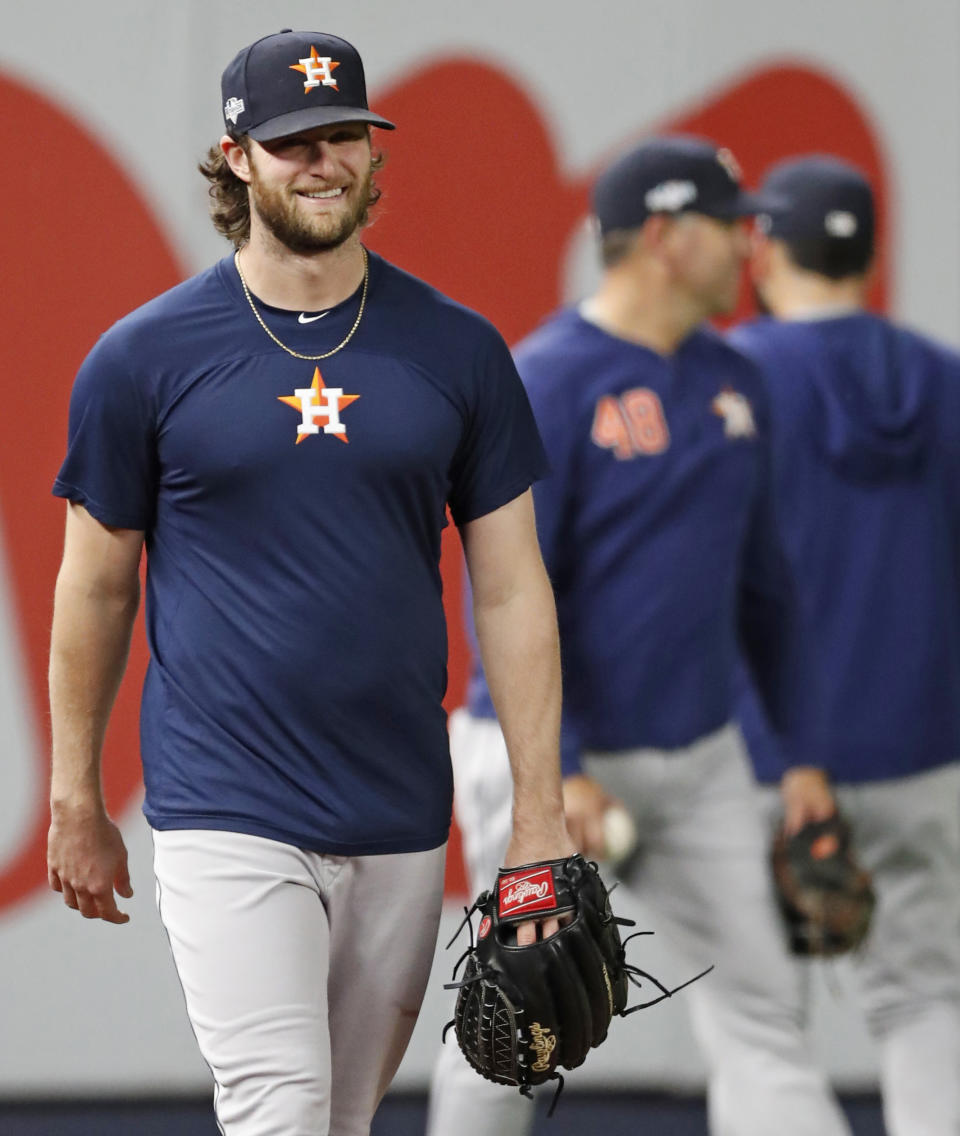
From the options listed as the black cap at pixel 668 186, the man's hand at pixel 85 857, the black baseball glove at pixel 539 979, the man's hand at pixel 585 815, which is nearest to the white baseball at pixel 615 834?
the man's hand at pixel 585 815

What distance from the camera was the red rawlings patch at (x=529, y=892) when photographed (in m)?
2.89

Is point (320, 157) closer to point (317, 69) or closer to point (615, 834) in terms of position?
point (317, 69)

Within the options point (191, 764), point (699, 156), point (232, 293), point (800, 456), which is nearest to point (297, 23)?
point (699, 156)

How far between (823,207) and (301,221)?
234 centimetres

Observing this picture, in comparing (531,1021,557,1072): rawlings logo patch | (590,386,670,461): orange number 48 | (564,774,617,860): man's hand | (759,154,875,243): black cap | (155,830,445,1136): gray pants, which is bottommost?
(564,774,617,860): man's hand

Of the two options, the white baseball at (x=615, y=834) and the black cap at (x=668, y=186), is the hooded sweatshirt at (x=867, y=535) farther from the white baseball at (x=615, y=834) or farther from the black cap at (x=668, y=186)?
the white baseball at (x=615, y=834)

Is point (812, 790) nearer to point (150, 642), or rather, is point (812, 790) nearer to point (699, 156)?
point (699, 156)

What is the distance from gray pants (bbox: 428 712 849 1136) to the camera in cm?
402

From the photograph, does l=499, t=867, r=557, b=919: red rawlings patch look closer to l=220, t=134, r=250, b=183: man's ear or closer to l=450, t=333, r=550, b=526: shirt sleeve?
l=450, t=333, r=550, b=526: shirt sleeve

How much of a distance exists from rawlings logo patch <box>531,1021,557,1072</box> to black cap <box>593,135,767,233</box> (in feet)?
7.04

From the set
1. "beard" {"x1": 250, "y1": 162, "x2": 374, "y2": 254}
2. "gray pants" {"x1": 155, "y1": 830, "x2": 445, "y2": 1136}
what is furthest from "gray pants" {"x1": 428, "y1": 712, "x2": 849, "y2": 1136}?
"beard" {"x1": 250, "y1": 162, "x2": 374, "y2": 254}

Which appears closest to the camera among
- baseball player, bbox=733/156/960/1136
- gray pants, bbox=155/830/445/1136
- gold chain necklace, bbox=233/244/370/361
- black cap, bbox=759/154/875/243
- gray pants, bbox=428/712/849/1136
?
gray pants, bbox=155/830/445/1136

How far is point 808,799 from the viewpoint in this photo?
4.41 m

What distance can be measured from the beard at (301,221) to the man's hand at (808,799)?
2.08 meters
